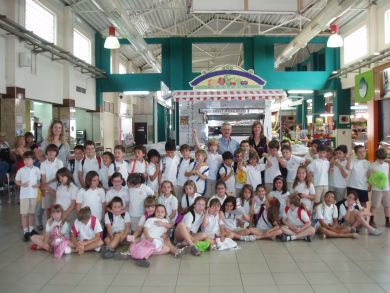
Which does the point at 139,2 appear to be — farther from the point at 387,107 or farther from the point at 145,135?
the point at 145,135

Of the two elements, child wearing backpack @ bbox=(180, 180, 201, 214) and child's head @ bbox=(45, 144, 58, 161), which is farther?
child's head @ bbox=(45, 144, 58, 161)

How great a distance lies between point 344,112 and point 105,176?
13747mm

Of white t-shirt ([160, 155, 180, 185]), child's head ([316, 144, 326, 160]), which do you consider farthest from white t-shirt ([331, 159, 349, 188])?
white t-shirt ([160, 155, 180, 185])

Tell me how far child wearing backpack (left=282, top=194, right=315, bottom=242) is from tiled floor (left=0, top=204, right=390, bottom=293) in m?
0.13

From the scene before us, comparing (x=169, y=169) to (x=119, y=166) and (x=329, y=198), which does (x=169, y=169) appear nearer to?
(x=119, y=166)

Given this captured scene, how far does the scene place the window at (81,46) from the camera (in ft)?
48.5

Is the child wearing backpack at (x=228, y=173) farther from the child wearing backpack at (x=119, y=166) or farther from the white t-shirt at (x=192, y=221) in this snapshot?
the child wearing backpack at (x=119, y=166)

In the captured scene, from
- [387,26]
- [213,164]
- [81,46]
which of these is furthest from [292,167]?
[81,46]

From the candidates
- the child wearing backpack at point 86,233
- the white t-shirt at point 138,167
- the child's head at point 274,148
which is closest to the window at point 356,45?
the child's head at point 274,148

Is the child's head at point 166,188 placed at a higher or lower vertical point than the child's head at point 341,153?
lower

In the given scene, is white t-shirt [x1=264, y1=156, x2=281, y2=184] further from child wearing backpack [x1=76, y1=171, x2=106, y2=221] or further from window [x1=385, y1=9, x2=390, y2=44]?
window [x1=385, y1=9, x2=390, y2=44]

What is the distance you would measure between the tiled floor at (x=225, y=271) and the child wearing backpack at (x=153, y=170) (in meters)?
1.49

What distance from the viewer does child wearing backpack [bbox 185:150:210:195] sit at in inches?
234

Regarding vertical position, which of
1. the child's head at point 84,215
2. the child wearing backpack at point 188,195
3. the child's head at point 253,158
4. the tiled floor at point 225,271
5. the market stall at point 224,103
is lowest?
the tiled floor at point 225,271
